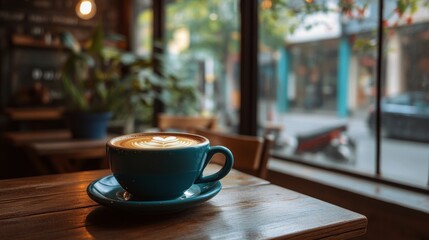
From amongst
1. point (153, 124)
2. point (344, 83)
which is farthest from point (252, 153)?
point (153, 124)

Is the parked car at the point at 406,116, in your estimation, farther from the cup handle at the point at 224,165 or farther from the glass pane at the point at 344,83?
the cup handle at the point at 224,165

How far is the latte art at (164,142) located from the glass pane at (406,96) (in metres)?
1.28

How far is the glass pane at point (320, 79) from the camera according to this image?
78.4 inches

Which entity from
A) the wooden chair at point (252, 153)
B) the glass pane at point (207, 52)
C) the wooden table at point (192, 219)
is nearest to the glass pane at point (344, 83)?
the glass pane at point (207, 52)

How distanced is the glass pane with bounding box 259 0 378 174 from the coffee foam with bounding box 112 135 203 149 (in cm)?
133

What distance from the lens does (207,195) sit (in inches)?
32.3

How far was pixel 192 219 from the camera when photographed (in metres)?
0.77

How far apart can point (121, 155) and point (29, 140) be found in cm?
181

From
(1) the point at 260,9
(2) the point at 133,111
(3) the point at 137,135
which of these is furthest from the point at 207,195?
(2) the point at 133,111

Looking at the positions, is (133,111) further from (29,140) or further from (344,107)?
(344,107)

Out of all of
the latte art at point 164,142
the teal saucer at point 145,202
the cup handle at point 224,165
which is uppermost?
the latte art at point 164,142

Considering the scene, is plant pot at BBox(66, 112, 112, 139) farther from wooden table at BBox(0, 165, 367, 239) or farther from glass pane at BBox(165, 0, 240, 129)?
wooden table at BBox(0, 165, 367, 239)

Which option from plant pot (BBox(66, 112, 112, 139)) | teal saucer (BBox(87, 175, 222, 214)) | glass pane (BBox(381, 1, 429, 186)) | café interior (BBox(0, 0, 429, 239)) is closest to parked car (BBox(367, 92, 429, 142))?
glass pane (BBox(381, 1, 429, 186))

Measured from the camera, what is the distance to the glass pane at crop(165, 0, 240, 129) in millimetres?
2795
